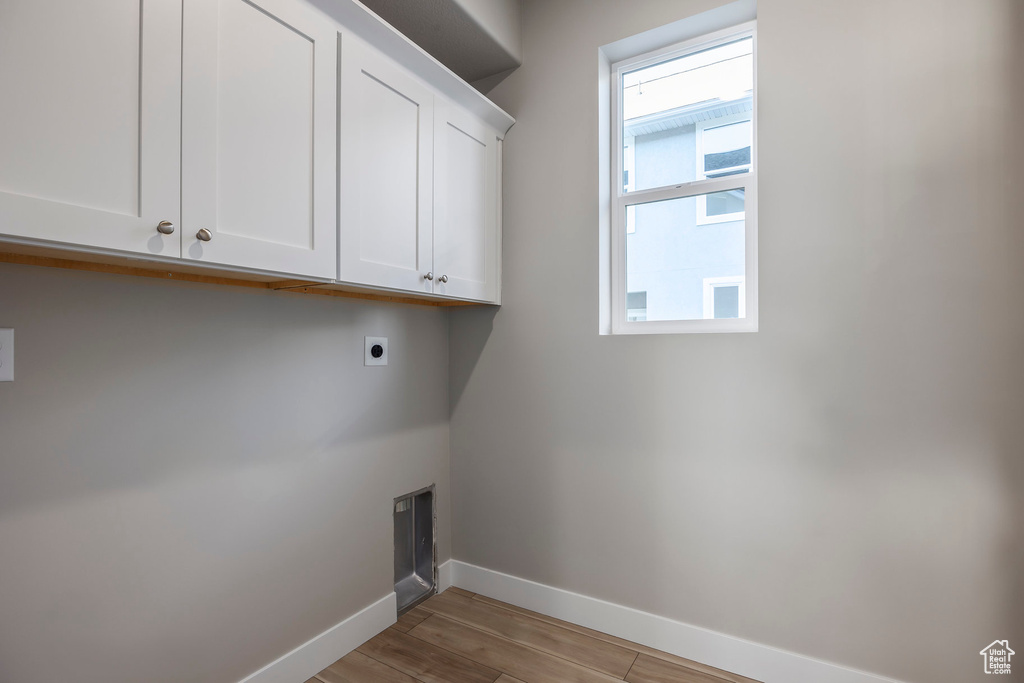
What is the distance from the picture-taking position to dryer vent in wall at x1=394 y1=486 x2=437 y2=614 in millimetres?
2219

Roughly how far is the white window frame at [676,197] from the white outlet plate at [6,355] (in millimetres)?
1881

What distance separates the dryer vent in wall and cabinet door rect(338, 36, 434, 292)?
106 cm

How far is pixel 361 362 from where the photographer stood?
6.57 ft

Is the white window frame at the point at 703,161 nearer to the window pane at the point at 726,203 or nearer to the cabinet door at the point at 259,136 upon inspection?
the window pane at the point at 726,203

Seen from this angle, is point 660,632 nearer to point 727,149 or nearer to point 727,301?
point 727,301

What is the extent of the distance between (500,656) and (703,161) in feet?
6.81

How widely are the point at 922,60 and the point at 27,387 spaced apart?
2630 mm

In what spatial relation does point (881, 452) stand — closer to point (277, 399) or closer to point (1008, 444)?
point (1008, 444)

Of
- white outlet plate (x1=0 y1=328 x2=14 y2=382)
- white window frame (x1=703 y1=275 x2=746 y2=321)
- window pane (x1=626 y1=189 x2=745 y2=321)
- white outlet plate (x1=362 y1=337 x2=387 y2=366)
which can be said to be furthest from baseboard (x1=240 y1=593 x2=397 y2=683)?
white window frame (x1=703 y1=275 x2=746 y2=321)

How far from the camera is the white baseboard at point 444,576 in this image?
236cm

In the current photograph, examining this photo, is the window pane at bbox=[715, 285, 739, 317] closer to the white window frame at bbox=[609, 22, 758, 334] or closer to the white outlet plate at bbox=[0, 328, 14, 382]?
the white window frame at bbox=[609, 22, 758, 334]

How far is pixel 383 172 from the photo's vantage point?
1665mm

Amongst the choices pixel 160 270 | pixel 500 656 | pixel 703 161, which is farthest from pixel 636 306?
A: pixel 160 270

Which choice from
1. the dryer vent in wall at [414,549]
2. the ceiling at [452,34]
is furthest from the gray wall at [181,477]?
the ceiling at [452,34]
